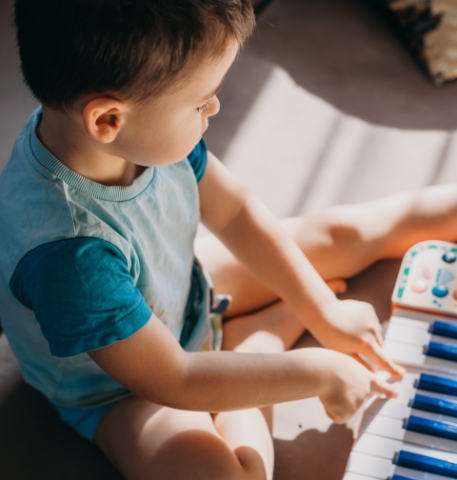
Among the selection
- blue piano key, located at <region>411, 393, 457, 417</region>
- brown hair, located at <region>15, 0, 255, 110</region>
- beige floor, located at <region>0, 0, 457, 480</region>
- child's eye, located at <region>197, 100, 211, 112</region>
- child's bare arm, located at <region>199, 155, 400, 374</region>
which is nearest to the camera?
brown hair, located at <region>15, 0, 255, 110</region>

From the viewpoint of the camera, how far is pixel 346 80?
4.14 feet

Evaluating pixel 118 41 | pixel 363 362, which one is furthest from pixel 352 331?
pixel 118 41

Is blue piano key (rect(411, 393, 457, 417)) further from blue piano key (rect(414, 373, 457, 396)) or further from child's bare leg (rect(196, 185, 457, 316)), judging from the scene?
child's bare leg (rect(196, 185, 457, 316))

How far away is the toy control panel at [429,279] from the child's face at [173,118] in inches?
14.8

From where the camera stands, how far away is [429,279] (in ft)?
2.73

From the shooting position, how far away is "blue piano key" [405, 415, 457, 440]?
69 centimetres

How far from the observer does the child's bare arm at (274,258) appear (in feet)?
2.75

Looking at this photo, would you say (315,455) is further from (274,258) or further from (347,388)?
(274,258)

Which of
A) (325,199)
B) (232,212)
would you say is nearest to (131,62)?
(232,212)

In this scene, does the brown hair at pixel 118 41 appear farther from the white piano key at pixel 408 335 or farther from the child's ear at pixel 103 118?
the white piano key at pixel 408 335

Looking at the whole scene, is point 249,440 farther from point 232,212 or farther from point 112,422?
point 232,212

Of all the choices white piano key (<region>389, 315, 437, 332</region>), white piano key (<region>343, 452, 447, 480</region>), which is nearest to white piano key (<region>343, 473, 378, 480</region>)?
white piano key (<region>343, 452, 447, 480</region>)

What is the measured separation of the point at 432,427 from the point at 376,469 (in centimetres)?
8

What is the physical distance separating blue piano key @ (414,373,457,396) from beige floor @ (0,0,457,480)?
6.0 inches
